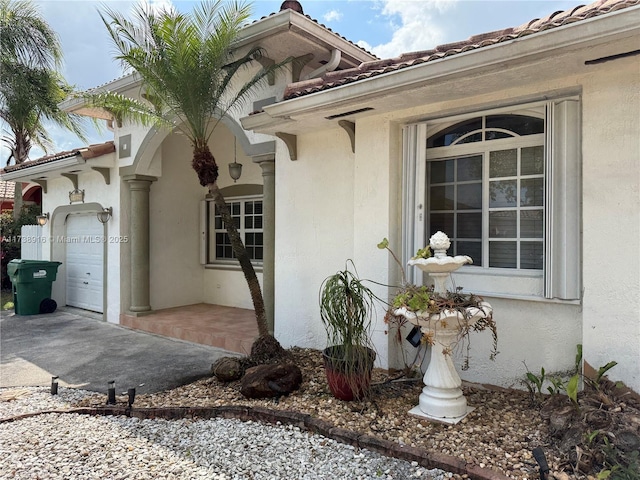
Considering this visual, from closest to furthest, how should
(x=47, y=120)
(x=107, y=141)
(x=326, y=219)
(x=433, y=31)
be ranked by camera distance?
(x=326, y=219) → (x=433, y=31) → (x=107, y=141) → (x=47, y=120)

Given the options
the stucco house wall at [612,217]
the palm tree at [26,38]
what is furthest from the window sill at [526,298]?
the palm tree at [26,38]

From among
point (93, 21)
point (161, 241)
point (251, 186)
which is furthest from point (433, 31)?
point (161, 241)

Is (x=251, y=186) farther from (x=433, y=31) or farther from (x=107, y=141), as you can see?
(x=433, y=31)

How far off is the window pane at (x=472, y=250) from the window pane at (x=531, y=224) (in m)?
0.52

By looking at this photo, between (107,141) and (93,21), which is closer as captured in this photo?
(93,21)

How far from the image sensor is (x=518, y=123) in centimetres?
491

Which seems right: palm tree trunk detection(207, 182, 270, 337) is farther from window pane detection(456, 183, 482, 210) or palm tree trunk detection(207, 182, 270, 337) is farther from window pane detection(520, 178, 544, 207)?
window pane detection(520, 178, 544, 207)

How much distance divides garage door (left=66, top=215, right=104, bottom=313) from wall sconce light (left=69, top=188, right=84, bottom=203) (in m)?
0.48

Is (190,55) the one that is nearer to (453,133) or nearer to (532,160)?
(453,133)

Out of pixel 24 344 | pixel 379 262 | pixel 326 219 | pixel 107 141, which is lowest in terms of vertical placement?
pixel 24 344

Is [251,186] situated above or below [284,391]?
above

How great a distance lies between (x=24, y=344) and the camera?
809 cm

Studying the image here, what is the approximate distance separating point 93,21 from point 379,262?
5.12m

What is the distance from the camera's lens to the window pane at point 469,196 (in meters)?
5.21
